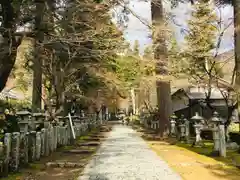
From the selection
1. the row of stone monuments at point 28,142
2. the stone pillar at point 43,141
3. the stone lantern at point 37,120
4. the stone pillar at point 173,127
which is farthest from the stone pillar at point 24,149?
the stone pillar at point 173,127

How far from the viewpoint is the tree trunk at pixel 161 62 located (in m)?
14.8

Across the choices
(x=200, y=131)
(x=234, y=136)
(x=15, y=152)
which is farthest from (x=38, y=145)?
(x=234, y=136)

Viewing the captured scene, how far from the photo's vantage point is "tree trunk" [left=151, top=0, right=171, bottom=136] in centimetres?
1477

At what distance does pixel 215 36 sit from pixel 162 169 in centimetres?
1226

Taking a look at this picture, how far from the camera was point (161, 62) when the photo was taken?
19.2 meters

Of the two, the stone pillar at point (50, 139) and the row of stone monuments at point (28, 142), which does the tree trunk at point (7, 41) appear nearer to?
the row of stone monuments at point (28, 142)

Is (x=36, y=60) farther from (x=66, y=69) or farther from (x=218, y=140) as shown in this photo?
(x=218, y=140)

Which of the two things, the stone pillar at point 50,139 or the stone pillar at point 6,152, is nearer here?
the stone pillar at point 6,152

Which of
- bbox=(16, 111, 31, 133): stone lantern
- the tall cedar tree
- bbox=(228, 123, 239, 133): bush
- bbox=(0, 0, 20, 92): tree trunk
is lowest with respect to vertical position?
bbox=(228, 123, 239, 133): bush

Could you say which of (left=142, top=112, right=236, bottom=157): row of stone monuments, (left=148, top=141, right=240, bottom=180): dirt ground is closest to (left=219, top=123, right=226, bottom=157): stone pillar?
(left=142, top=112, right=236, bottom=157): row of stone monuments

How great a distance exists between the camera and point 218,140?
12.0 m

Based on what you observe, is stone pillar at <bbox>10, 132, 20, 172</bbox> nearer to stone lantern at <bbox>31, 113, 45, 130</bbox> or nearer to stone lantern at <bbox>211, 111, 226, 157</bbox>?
stone lantern at <bbox>31, 113, 45, 130</bbox>

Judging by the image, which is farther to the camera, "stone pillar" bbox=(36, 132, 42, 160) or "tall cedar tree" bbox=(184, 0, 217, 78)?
"tall cedar tree" bbox=(184, 0, 217, 78)

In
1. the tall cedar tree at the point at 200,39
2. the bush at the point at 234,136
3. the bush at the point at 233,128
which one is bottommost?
the bush at the point at 234,136
